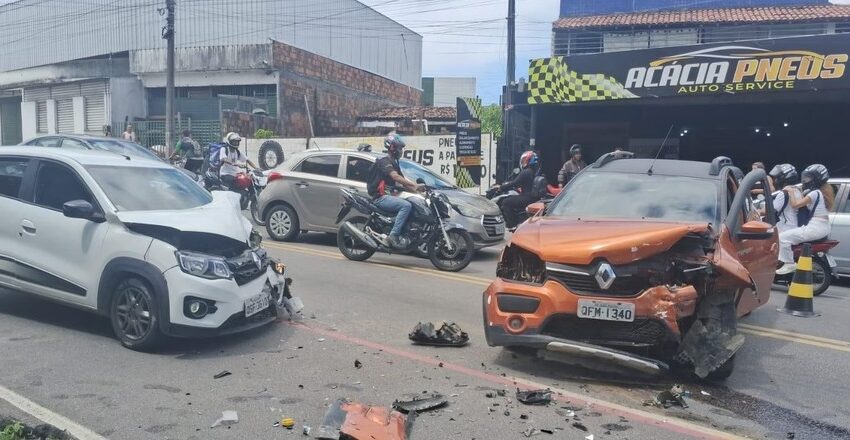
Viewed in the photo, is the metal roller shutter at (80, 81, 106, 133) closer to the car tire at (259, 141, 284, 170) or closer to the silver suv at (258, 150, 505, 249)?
the car tire at (259, 141, 284, 170)

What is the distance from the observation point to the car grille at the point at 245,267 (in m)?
6.07

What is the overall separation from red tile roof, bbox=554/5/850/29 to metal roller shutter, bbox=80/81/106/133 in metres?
18.8

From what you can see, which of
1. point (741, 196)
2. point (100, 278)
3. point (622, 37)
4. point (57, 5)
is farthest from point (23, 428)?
point (57, 5)

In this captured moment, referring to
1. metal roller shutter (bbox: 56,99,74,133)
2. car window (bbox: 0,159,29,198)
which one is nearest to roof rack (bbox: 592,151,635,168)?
car window (bbox: 0,159,29,198)

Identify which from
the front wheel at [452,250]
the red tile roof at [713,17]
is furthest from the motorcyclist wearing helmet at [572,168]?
the red tile roof at [713,17]

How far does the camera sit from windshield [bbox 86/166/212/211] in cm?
642

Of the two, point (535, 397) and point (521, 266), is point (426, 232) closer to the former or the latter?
point (521, 266)

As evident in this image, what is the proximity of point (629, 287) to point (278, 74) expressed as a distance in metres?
25.1

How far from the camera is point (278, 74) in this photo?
28.4 m

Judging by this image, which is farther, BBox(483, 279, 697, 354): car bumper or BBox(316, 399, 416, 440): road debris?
BBox(483, 279, 697, 354): car bumper

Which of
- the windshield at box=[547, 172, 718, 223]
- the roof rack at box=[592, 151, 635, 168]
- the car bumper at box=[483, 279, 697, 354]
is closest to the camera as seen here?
the car bumper at box=[483, 279, 697, 354]

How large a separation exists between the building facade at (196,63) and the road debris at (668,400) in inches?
957

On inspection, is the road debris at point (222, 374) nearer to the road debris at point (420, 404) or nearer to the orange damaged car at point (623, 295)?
the road debris at point (420, 404)

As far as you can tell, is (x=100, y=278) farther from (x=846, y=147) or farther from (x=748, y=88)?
(x=846, y=147)
